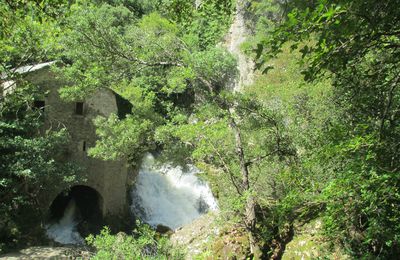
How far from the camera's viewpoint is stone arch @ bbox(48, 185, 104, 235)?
52.1 feet

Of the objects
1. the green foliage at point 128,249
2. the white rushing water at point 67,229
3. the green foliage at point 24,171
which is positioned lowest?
the green foliage at point 128,249

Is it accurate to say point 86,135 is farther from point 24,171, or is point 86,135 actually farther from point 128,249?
point 128,249

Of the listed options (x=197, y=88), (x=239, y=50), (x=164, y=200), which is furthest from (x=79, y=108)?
(x=239, y=50)

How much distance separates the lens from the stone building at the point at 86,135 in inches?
603

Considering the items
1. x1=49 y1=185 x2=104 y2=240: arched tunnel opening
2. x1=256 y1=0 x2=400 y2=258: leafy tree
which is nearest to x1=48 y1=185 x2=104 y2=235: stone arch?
x1=49 y1=185 x2=104 y2=240: arched tunnel opening

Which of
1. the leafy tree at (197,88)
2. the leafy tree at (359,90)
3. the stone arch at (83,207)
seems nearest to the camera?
the leafy tree at (359,90)

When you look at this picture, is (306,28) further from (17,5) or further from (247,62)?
(247,62)

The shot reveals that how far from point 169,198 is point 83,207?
13.9 feet

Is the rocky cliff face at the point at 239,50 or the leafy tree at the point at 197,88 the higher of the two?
the rocky cliff face at the point at 239,50

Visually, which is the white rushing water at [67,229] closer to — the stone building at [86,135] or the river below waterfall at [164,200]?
the river below waterfall at [164,200]

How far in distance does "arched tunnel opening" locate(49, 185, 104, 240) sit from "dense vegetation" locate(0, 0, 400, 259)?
2685 millimetres

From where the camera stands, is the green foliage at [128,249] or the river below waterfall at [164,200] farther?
the river below waterfall at [164,200]

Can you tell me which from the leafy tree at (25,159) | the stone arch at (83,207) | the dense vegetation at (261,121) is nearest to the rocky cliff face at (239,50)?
the dense vegetation at (261,121)

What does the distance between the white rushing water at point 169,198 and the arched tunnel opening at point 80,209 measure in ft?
5.99
